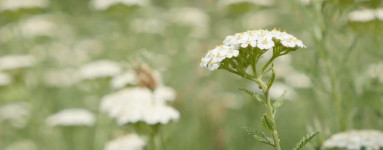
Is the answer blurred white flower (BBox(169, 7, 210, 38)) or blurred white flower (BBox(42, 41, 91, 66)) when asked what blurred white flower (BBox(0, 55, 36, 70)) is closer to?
blurred white flower (BBox(42, 41, 91, 66))

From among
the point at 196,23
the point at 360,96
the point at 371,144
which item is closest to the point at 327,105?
the point at 360,96

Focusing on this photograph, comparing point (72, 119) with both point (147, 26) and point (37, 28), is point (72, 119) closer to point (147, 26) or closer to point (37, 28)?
point (147, 26)

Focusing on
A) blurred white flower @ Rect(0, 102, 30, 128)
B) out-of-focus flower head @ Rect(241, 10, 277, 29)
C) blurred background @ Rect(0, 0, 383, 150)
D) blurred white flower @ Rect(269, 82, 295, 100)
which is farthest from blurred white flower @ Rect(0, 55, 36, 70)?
out-of-focus flower head @ Rect(241, 10, 277, 29)

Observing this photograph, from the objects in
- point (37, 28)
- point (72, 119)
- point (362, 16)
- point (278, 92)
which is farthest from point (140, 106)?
point (37, 28)

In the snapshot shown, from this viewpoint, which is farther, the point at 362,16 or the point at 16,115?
the point at 16,115

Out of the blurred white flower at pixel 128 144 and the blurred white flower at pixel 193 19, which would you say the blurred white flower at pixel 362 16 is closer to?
the blurred white flower at pixel 128 144

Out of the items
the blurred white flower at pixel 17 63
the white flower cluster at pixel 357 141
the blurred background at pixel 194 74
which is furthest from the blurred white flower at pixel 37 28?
the white flower cluster at pixel 357 141

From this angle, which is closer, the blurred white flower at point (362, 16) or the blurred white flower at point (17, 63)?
the blurred white flower at point (362, 16)
